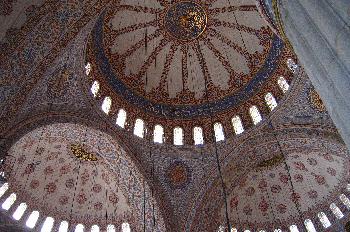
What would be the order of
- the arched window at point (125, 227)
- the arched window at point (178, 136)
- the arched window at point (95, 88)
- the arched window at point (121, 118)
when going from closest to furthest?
the arched window at point (95, 88) → the arched window at point (121, 118) → the arched window at point (178, 136) → the arched window at point (125, 227)

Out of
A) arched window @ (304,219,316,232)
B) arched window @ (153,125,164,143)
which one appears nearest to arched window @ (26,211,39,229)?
arched window @ (153,125,164,143)

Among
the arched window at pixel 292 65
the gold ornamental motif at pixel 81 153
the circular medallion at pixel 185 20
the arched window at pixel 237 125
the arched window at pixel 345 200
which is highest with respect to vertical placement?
the circular medallion at pixel 185 20

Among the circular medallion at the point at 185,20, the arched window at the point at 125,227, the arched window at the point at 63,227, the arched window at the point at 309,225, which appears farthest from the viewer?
the arched window at the point at 309,225

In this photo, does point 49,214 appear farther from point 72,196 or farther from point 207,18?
point 207,18

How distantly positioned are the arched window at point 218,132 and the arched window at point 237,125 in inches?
13.6

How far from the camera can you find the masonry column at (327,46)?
288 centimetres

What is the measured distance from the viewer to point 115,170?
10.8 m

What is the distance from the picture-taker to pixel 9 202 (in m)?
11.1

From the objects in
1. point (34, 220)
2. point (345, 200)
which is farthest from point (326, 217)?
point (34, 220)

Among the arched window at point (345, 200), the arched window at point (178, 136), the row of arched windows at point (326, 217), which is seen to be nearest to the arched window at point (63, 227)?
the arched window at point (178, 136)

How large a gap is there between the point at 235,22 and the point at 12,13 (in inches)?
251

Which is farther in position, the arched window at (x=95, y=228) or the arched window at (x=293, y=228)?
the arched window at (x=293, y=228)

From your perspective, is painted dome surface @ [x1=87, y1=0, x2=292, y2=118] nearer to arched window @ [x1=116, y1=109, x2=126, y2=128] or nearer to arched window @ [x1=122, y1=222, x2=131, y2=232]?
arched window @ [x1=116, y1=109, x2=126, y2=128]

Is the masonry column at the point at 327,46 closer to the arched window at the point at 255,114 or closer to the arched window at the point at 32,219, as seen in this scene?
the arched window at the point at 255,114
